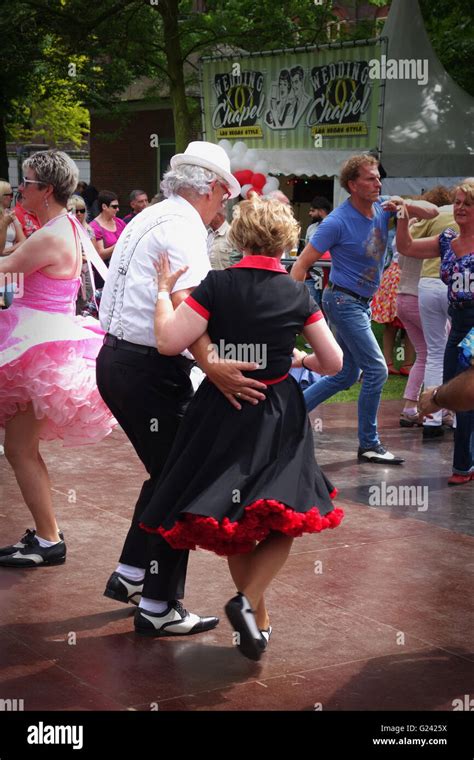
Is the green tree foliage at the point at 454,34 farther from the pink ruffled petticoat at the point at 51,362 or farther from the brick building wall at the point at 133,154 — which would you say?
the pink ruffled petticoat at the point at 51,362

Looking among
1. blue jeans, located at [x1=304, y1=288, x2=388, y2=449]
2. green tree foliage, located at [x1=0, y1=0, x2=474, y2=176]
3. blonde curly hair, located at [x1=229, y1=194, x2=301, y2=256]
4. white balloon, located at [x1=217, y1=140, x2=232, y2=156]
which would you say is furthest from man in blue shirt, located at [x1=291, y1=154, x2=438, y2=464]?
green tree foliage, located at [x1=0, y1=0, x2=474, y2=176]

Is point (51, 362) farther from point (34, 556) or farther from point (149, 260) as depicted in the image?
point (149, 260)

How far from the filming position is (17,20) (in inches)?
853

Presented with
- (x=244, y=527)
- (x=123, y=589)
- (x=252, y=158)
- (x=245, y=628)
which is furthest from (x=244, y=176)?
(x=245, y=628)

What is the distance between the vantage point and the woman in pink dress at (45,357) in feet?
17.9

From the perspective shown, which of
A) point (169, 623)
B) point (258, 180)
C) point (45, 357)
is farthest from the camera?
point (258, 180)

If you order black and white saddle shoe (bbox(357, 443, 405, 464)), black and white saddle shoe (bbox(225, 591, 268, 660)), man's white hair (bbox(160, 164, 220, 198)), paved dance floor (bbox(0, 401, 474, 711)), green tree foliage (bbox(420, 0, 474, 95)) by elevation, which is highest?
green tree foliage (bbox(420, 0, 474, 95))

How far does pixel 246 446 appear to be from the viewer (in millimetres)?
A: 4199

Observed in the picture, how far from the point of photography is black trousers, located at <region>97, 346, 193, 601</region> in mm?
4641

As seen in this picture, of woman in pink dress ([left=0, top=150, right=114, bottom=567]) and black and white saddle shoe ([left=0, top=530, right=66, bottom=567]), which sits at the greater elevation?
woman in pink dress ([left=0, top=150, right=114, bottom=567])

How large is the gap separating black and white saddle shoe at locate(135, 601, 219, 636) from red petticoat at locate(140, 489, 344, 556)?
576 mm

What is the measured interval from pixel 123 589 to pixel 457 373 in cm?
366

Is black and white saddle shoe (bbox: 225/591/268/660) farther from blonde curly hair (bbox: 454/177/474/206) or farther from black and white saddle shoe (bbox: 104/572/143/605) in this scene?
blonde curly hair (bbox: 454/177/474/206)
